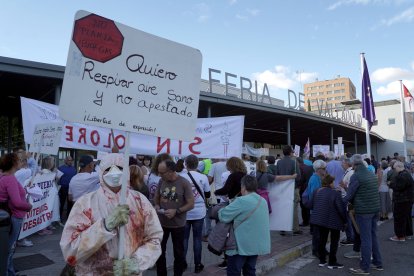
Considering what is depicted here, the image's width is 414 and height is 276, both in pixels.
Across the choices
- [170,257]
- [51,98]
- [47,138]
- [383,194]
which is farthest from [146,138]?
[51,98]

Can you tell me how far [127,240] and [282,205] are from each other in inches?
199

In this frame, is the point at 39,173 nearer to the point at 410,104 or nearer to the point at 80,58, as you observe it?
the point at 80,58

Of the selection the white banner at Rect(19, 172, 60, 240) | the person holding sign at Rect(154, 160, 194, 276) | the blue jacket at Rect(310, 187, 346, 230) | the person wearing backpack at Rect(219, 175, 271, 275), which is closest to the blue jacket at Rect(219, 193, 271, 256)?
the person wearing backpack at Rect(219, 175, 271, 275)

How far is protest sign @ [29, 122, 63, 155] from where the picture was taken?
648 cm

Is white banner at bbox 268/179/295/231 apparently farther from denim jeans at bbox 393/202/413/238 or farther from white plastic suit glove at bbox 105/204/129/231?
white plastic suit glove at bbox 105/204/129/231

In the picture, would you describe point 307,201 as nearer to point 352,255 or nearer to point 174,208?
point 352,255

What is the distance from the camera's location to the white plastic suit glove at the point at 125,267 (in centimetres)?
232

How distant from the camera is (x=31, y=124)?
686 centimetres

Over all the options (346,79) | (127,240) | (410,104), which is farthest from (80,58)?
(346,79)

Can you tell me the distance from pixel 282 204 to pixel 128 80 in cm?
512

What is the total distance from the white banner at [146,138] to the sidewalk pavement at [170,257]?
189 cm

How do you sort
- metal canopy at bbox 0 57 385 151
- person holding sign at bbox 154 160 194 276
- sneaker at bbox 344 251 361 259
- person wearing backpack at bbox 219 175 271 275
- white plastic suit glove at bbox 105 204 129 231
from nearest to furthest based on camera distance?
white plastic suit glove at bbox 105 204 129 231, person wearing backpack at bbox 219 175 271 275, person holding sign at bbox 154 160 194 276, sneaker at bbox 344 251 361 259, metal canopy at bbox 0 57 385 151

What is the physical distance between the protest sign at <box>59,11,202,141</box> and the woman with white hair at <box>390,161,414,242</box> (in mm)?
6584

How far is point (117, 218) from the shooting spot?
7.53 feet
